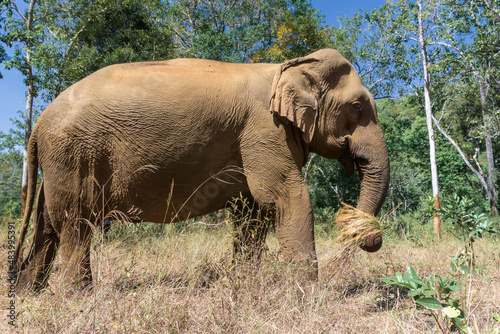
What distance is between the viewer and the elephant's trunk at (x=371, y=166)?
3770 mm

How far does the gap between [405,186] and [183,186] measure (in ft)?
45.6

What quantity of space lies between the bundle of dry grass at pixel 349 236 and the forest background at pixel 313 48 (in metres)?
4.97

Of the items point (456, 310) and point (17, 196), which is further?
point (17, 196)

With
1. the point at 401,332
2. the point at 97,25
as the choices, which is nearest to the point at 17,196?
the point at 97,25

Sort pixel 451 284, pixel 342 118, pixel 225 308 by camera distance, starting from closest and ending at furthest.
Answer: pixel 451 284
pixel 225 308
pixel 342 118

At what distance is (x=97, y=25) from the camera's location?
11.4 m

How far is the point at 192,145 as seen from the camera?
3.40 m

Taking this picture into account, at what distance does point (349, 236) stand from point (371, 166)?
83 cm

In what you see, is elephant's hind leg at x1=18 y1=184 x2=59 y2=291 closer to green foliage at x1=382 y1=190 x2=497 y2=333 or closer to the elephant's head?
the elephant's head

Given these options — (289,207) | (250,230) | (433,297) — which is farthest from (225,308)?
(433,297)

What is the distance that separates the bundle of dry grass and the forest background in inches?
196

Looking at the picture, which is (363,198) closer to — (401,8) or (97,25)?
(97,25)

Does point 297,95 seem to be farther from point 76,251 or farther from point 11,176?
point 11,176

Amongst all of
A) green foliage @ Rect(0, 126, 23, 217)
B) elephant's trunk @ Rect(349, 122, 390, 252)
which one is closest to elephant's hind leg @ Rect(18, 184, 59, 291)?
elephant's trunk @ Rect(349, 122, 390, 252)
